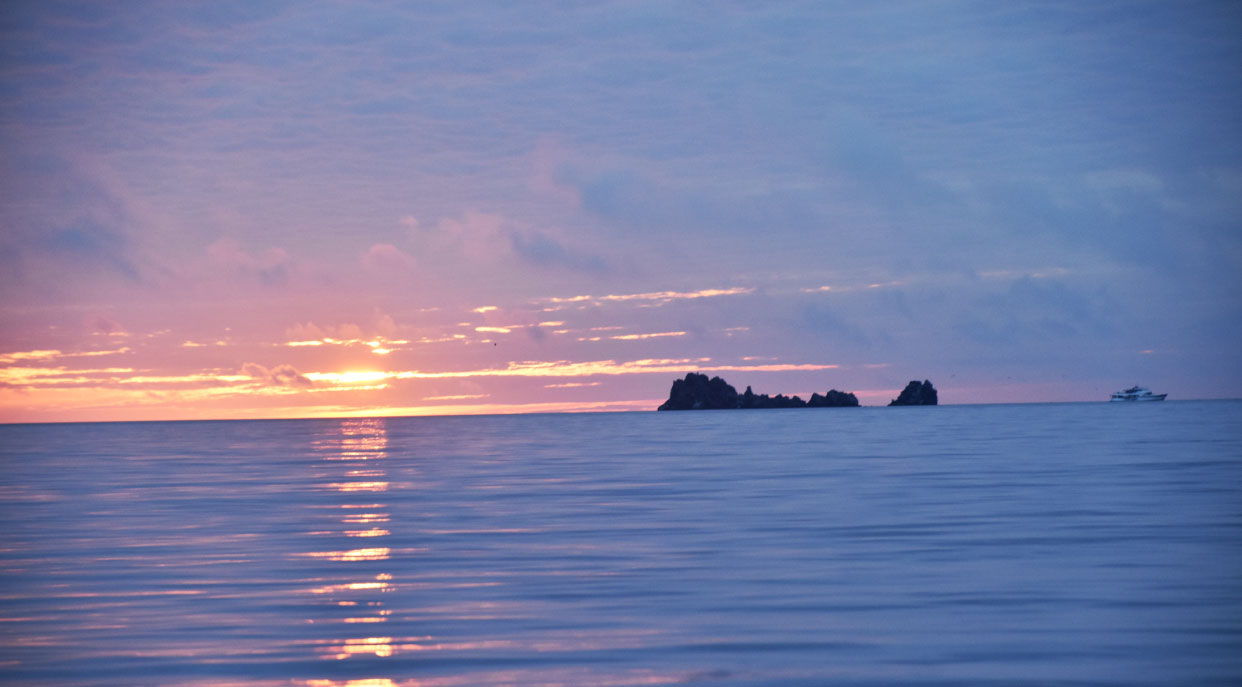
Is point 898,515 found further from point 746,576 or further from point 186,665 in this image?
point 186,665

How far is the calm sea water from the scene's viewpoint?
13328 millimetres

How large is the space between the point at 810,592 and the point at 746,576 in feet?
6.12

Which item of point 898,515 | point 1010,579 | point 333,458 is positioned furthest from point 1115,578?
point 333,458

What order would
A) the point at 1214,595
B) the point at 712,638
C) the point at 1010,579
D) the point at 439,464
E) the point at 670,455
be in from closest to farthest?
the point at 712,638, the point at 1214,595, the point at 1010,579, the point at 439,464, the point at 670,455

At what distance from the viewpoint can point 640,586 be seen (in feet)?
61.5

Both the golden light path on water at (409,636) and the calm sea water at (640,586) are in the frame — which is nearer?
the golden light path on water at (409,636)

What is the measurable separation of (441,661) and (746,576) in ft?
24.0

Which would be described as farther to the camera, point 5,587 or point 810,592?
point 5,587

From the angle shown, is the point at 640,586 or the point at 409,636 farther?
the point at 640,586

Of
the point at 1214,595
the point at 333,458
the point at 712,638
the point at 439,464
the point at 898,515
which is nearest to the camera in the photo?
the point at 712,638

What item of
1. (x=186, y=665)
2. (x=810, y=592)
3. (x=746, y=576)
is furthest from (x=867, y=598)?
(x=186, y=665)

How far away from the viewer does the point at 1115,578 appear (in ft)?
61.9

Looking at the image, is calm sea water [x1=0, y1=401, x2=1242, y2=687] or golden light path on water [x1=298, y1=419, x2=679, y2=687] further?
calm sea water [x1=0, y1=401, x2=1242, y2=687]

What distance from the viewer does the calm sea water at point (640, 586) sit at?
13328 millimetres
